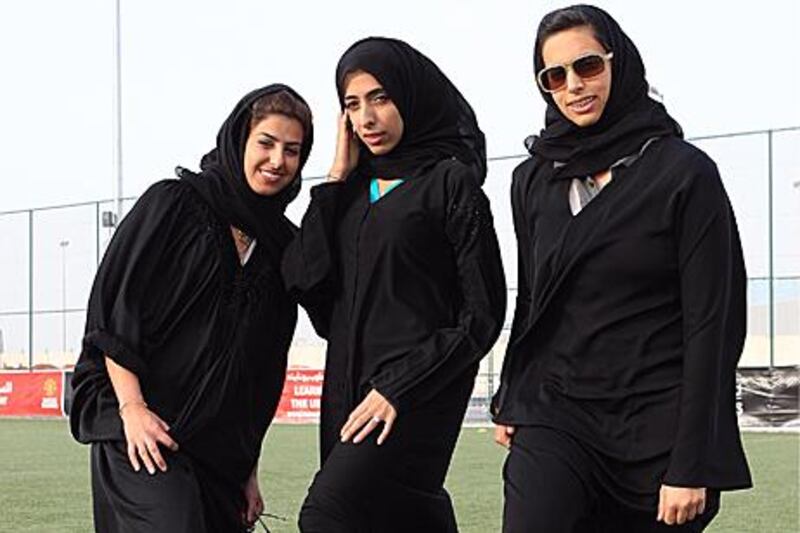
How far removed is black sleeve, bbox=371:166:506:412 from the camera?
4.38 m

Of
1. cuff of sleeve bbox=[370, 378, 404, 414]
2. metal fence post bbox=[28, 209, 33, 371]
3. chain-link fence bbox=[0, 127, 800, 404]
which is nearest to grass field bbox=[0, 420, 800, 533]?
A: chain-link fence bbox=[0, 127, 800, 404]

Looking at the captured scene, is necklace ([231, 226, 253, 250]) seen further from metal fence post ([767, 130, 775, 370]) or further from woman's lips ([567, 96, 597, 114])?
metal fence post ([767, 130, 775, 370])

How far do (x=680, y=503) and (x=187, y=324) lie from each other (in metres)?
1.68

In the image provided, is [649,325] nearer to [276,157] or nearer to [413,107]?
[413,107]

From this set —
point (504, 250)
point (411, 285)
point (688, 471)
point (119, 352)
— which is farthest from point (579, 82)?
point (504, 250)

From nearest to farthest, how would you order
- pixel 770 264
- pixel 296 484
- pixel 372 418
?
pixel 372 418, pixel 296 484, pixel 770 264

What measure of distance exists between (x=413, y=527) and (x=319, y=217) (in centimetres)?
97

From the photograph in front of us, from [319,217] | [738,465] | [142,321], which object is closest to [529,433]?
[738,465]

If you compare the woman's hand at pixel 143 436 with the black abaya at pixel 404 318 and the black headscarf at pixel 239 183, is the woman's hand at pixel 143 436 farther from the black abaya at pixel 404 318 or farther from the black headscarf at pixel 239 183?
the black headscarf at pixel 239 183

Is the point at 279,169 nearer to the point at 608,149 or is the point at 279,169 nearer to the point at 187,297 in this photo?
the point at 187,297

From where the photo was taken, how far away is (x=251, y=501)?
197 inches

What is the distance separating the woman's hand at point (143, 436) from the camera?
450 cm

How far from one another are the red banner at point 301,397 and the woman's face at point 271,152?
824 inches

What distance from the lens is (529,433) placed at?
3953mm
